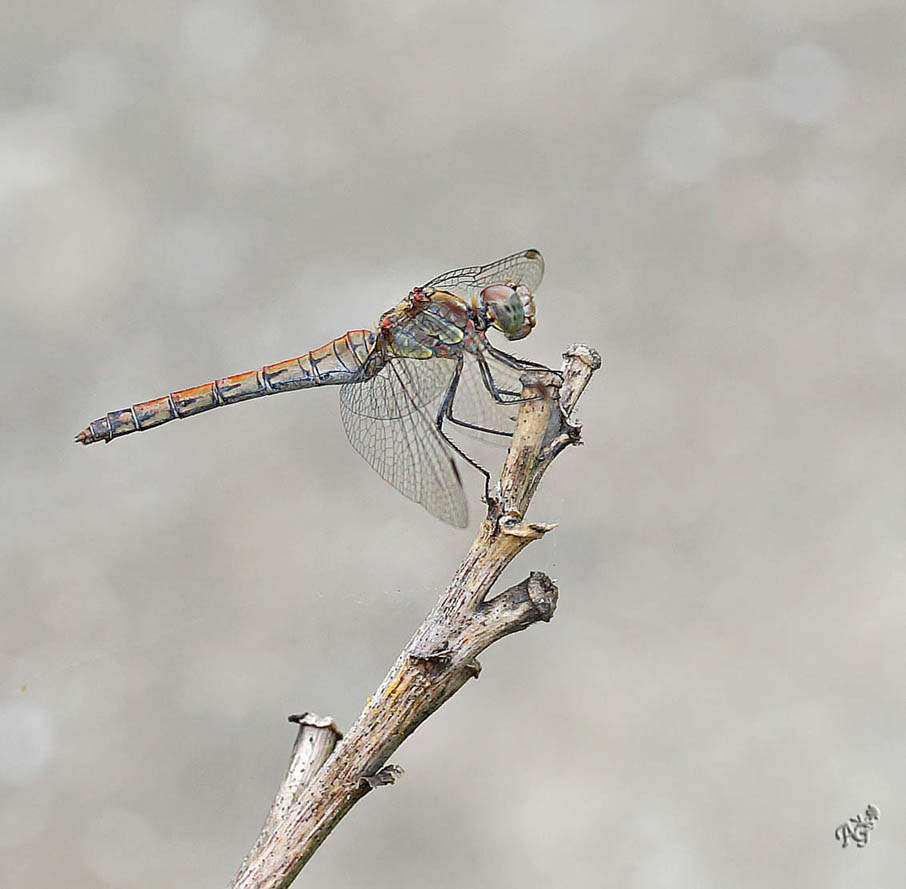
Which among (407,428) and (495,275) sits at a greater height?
(495,275)

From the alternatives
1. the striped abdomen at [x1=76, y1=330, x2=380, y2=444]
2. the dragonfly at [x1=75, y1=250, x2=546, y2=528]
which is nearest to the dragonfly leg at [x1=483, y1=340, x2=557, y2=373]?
the dragonfly at [x1=75, y1=250, x2=546, y2=528]

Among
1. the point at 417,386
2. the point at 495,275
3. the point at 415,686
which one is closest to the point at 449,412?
the point at 417,386

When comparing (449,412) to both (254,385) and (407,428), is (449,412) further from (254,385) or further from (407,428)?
(254,385)

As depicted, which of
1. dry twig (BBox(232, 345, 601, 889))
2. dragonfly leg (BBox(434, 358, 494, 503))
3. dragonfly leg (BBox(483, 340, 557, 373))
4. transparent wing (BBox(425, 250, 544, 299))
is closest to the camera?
dry twig (BBox(232, 345, 601, 889))

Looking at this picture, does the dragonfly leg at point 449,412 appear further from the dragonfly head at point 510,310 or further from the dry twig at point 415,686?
the dry twig at point 415,686

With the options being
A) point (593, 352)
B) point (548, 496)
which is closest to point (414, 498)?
point (548, 496)

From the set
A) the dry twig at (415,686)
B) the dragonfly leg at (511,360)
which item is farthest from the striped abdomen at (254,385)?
the dry twig at (415,686)

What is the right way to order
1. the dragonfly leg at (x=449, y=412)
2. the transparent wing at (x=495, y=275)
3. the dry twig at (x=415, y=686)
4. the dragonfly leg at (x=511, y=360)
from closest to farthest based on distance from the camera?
the dry twig at (x=415, y=686) → the dragonfly leg at (x=511, y=360) → the dragonfly leg at (x=449, y=412) → the transparent wing at (x=495, y=275)

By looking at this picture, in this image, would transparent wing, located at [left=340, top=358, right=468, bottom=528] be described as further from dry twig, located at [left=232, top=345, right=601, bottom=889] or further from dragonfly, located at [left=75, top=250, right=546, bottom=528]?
dry twig, located at [left=232, top=345, right=601, bottom=889]
